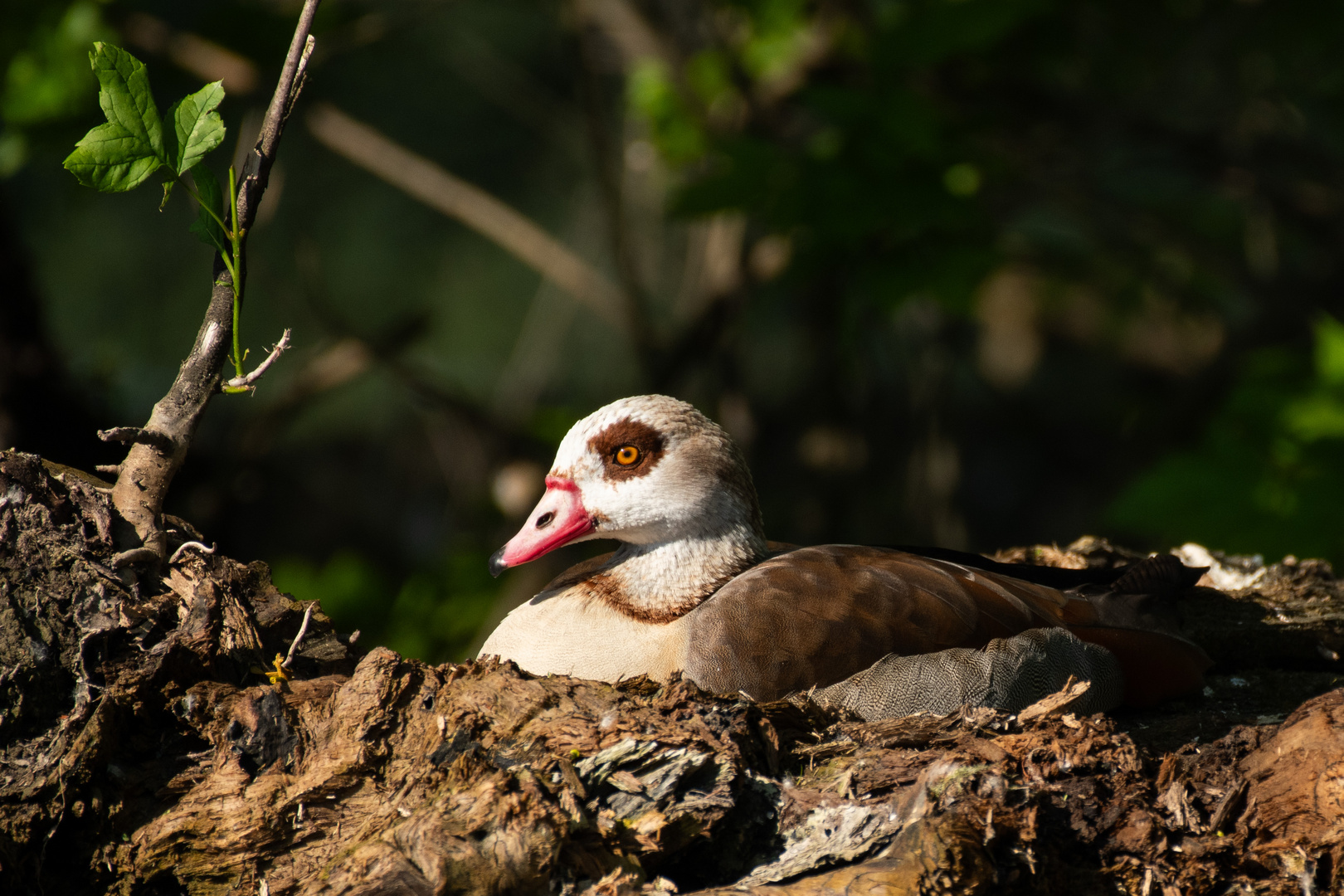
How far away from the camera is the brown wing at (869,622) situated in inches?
106

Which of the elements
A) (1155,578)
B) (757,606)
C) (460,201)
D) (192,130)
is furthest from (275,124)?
(460,201)

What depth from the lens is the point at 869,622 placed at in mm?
2754

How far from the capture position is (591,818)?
1859 millimetres

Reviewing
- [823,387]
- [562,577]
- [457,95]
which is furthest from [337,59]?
[562,577]

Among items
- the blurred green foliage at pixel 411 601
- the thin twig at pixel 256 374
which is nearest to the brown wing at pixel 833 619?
the thin twig at pixel 256 374

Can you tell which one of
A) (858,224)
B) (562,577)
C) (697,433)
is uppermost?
(858,224)

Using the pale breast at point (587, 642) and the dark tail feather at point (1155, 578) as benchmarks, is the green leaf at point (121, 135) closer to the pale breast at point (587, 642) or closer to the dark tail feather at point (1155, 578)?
the pale breast at point (587, 642)

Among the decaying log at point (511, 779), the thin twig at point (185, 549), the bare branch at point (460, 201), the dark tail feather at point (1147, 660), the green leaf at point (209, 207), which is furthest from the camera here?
the bare branch at point (460, 201)

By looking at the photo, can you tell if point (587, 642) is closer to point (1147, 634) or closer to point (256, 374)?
point (256, 374)

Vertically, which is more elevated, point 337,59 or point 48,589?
point 337,59

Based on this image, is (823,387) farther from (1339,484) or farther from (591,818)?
(591,818)

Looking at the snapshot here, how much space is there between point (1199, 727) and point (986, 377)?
28.3 ft

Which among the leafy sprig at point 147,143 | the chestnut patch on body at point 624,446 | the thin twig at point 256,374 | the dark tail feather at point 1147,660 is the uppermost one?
the leafy sprig at point 147,143

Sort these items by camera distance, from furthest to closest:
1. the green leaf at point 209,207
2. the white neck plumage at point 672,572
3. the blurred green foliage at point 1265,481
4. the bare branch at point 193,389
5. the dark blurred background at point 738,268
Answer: the dark blurred background at point 738,268
the blurred green foliage at point 1265,481
the white neck plumage at point 672,572
the bare branch at point 193,389
the green leaf at point 209,207
